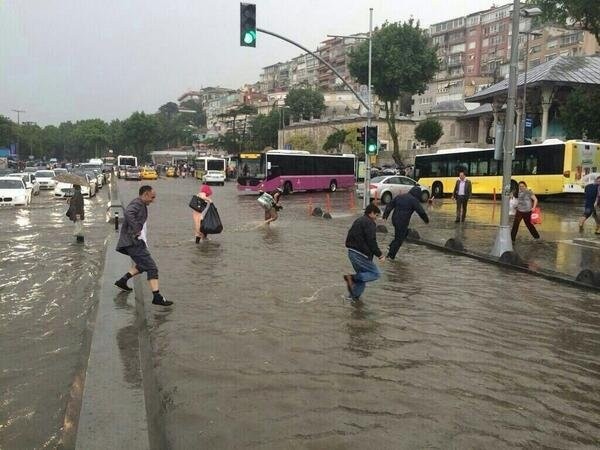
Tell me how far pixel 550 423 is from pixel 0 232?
16.5 m

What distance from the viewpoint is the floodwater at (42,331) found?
467 cm

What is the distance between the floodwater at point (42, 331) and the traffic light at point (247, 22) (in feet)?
24.0

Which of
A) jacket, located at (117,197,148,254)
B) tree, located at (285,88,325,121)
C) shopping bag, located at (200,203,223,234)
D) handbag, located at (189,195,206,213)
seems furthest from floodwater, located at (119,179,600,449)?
tree, located at (285,88,325,121)

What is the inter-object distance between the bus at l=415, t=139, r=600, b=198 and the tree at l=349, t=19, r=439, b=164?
707 inches

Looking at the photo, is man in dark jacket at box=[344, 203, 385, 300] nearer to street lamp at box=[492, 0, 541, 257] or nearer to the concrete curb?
the concrete curb

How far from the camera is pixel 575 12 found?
25.3m

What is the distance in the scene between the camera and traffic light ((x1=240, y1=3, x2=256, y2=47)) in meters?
17.4

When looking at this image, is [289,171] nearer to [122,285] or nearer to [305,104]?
[122,285]

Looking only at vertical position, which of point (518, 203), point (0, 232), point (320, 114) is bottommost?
point (0, 232)

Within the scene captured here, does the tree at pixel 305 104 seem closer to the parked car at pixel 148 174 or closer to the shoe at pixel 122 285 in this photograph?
the parked car at pixel 148 174

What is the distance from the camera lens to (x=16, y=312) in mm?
7992

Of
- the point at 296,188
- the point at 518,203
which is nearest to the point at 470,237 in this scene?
the point at 518,203

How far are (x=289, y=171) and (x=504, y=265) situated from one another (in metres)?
27.7

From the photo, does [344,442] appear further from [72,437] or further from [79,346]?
[79,346]
